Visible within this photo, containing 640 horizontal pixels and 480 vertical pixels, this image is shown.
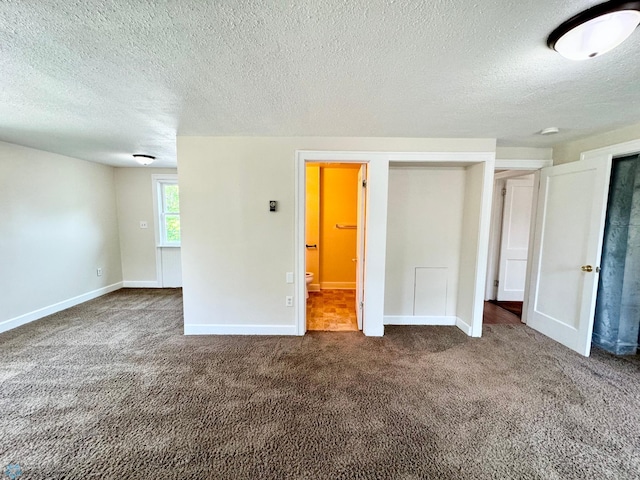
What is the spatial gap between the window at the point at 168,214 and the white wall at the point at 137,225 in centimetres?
12

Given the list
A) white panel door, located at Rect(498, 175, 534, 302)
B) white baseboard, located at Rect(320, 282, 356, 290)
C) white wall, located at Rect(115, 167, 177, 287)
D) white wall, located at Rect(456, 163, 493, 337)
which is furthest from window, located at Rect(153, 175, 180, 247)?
white panel door, located at Rect(498, 175, 534, 302)

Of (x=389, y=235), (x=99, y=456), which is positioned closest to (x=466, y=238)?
(x=389, y=235)

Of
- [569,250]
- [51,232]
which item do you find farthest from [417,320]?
[51,232]

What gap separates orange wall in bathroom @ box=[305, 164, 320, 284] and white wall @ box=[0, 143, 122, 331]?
3.60 meters

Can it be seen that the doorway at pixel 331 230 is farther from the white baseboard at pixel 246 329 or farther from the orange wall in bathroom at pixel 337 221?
the white baseboard at pixel 246 329

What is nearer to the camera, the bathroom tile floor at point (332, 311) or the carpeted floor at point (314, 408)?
the carpeted floor at point (314, 408)

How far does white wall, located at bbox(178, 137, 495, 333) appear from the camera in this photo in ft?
8.93

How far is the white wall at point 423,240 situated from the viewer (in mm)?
3107

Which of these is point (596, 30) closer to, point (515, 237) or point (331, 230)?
point (515, 237)

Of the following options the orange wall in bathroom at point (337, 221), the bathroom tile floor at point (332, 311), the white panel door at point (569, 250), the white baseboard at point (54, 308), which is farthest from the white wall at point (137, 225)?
the white panel door at point (569, 250)

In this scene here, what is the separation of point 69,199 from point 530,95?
5677 mm

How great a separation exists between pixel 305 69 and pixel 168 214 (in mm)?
4427

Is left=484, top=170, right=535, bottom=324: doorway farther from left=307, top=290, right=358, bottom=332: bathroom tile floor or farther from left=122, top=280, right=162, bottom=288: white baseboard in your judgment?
left=122, top=280, right=162, bottom=288: white baseboard

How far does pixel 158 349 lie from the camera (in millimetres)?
2582
